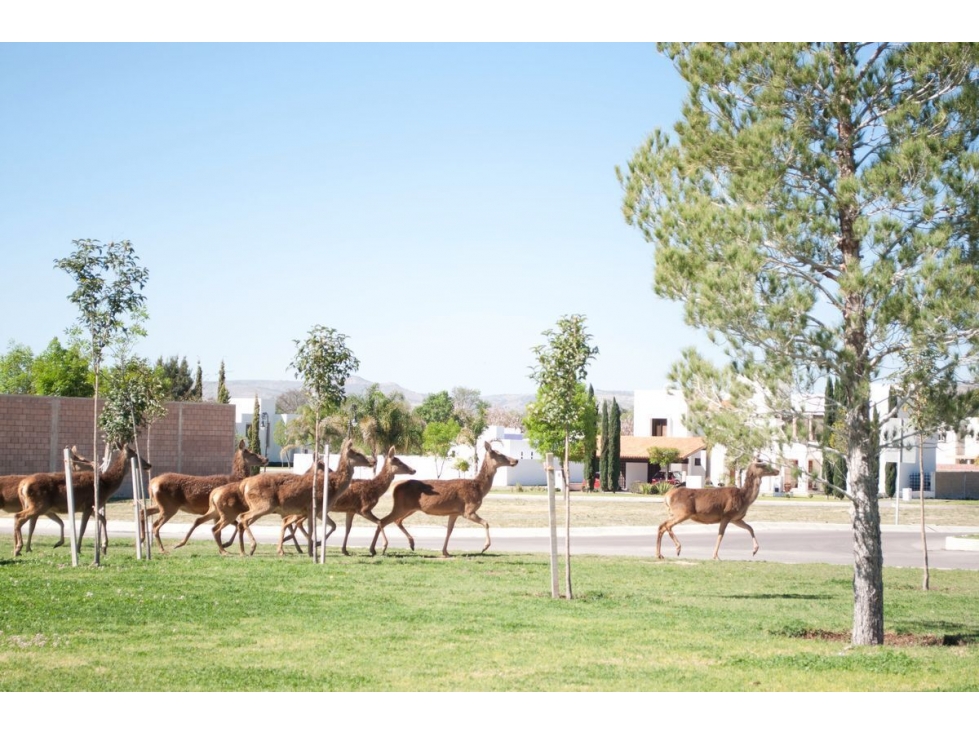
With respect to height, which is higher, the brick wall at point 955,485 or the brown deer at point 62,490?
the brown deer at point 62,490

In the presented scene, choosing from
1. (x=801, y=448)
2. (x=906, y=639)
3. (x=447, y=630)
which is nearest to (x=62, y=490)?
(x=447, y=630)

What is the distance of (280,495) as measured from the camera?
736 inches

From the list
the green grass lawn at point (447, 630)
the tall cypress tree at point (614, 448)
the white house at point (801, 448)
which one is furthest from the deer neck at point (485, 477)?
the tall cypress tree at point (614, 448)

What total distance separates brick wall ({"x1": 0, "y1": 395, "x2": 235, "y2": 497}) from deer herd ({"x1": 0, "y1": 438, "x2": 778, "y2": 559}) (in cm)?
1881

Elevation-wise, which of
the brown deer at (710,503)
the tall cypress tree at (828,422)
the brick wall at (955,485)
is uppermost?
the tall cypress tree at (828,422)

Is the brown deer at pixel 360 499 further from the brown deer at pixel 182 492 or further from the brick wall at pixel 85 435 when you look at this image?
the brick wall at pixel 85 435

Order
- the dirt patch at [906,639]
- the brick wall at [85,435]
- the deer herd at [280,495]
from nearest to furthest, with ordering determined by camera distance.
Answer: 1. the dirt patch at [906,639]
2. the deer herd at [280,495]
3. the brick wall at [85,435]

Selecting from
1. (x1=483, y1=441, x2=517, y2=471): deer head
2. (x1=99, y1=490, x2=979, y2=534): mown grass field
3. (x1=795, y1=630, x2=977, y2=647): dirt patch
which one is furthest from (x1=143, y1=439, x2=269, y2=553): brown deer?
(x1=795, y1=630, x2=977, y2=647): dirt patch

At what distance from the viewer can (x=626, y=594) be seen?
14586 millimetres

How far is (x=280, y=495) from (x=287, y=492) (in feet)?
0.43

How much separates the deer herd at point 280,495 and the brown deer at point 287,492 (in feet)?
0.06

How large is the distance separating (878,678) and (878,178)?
16.1 ft

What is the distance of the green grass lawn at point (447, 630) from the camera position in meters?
8.93
